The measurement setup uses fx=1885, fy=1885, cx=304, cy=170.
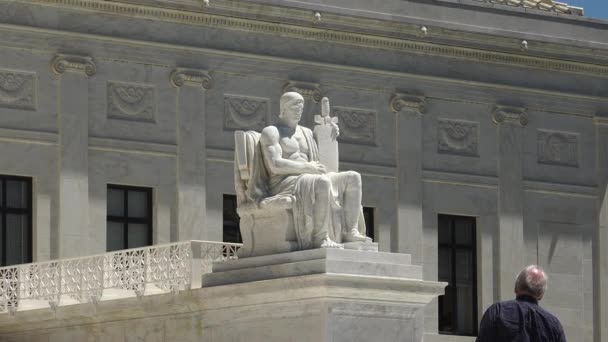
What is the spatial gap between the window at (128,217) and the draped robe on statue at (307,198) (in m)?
10.8

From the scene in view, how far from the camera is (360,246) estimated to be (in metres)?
22.3

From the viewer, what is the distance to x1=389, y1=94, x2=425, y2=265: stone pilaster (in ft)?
121

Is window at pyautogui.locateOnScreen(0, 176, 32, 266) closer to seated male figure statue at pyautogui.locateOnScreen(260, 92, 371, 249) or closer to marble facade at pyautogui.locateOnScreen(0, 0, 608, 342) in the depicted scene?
marble facade at pyautogui.locateOnScreen(0, 0, 608, 342)

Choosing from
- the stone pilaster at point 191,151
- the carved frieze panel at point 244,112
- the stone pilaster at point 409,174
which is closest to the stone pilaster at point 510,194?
the stone pilaster at point 409,174

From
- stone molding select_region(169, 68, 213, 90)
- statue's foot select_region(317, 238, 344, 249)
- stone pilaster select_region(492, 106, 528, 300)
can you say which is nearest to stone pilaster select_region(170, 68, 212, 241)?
stone molding select_region(169, 68, 213, 90)

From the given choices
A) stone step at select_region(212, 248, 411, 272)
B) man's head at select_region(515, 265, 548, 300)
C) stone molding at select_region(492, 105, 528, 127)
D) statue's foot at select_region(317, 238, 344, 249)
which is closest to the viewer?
man's head at select_region(515, 265, 548, 300)

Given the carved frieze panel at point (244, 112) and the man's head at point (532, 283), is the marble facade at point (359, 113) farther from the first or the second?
the man's head at point (532, 283)

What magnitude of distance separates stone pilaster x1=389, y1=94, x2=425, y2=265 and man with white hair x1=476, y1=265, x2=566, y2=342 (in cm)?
2296

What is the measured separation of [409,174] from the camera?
37.3 m

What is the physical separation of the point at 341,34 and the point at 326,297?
15518mm

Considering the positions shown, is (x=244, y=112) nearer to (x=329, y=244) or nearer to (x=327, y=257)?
(x=329, y=244)

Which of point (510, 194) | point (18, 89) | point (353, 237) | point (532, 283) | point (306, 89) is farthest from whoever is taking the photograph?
point (510, 194)

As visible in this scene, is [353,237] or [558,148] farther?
[558,148]

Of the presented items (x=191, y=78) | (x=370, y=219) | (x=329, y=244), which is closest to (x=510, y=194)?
(x=370, y=219)
